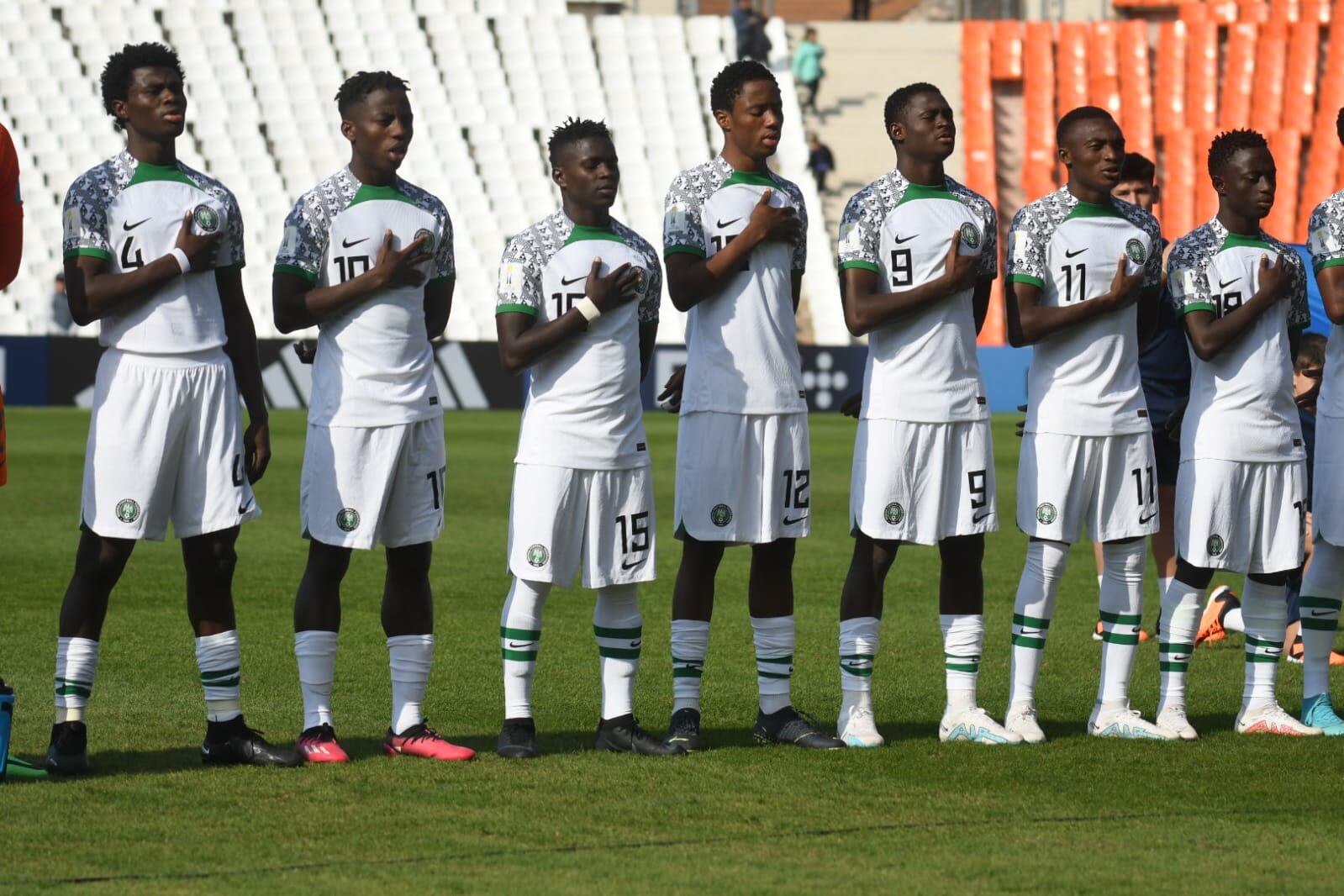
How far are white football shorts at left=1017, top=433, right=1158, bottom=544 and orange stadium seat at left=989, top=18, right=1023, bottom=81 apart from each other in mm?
26951

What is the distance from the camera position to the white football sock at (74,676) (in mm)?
5484

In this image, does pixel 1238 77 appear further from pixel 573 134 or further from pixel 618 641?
pixel 618 641

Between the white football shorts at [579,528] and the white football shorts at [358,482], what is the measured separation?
1.12 feet

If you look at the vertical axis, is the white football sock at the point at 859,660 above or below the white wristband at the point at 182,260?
below

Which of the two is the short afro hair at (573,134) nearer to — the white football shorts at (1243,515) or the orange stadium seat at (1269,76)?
the white football shorts at (1243,515)

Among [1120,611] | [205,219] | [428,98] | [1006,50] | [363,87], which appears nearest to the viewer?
[205,219]

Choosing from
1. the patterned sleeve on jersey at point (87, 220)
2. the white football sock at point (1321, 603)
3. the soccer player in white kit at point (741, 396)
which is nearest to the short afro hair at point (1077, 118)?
the soccer player in white kit at point (741, 396)

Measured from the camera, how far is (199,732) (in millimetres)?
6219

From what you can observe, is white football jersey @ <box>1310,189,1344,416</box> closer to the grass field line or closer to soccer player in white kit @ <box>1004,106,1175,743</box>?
soccer player in white kit @ <box>1004,106,1175,743</box>

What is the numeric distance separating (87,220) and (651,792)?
91.1 inches

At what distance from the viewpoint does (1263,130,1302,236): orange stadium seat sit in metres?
30.0

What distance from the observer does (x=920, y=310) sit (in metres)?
6.01

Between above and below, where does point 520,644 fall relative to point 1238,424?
below

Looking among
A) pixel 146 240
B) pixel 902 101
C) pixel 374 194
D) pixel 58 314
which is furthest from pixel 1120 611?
pixel 58 314
